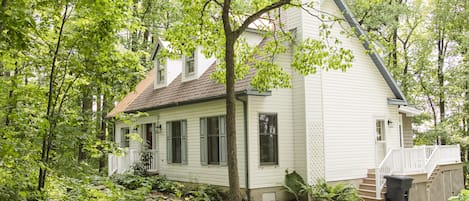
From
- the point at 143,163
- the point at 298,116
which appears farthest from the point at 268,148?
the point at 143,163

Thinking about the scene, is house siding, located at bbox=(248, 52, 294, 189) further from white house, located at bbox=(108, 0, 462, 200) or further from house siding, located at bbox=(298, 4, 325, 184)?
house siding, located at bbox=(298, 4, 325, 184)

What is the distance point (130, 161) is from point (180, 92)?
4180 mm

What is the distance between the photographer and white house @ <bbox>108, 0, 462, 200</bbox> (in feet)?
38.4

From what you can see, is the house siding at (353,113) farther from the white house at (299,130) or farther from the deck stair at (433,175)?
the deck stair at (433,175)

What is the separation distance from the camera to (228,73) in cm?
820

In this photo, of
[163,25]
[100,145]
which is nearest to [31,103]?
[100,145]

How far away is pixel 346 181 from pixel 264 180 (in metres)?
3.02

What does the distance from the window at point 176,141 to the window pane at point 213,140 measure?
1371 mm

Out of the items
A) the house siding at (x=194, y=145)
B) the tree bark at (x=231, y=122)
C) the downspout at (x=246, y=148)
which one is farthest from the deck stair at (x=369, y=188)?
the tree bark at (x=231, y=122)

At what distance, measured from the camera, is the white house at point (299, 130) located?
11711mm

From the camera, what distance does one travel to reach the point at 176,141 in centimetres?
1424

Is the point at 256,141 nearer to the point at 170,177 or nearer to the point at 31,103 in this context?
the point at 170,177

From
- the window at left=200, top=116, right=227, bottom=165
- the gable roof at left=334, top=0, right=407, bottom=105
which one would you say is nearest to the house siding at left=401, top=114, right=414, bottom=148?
the gable roof at left=334, top=0, right=407, bottom=105

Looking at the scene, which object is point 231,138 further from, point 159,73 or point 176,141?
point 159,73
